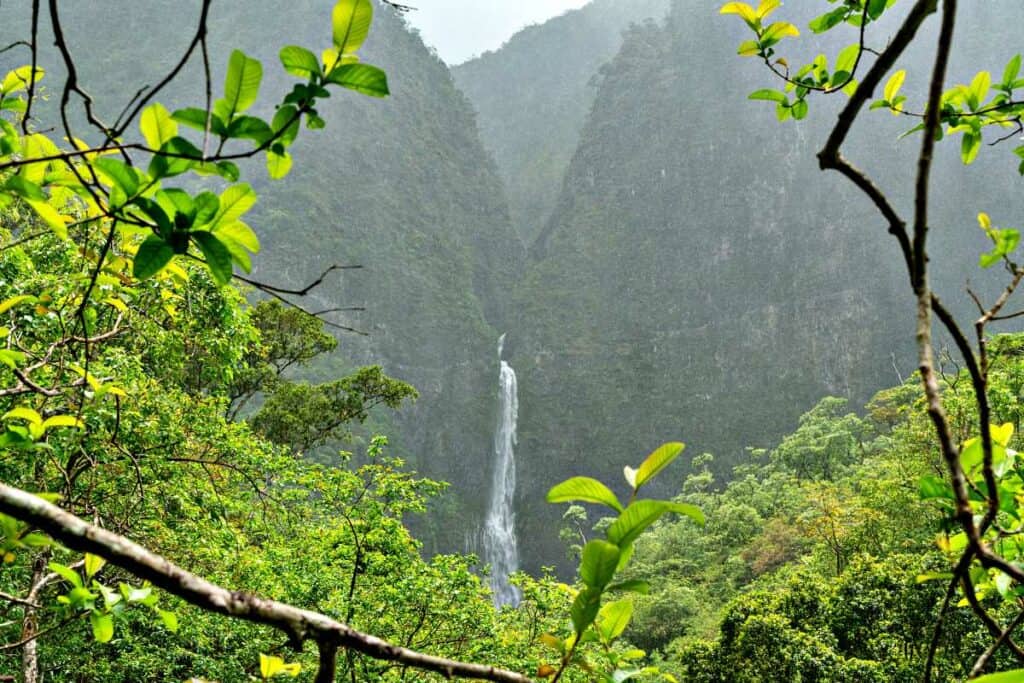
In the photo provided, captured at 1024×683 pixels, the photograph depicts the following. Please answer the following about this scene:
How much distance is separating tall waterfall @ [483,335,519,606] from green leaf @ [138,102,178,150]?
80.7 ft

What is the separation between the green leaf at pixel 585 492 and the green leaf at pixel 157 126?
0.45 m

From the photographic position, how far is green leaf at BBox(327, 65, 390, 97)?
0.51 m

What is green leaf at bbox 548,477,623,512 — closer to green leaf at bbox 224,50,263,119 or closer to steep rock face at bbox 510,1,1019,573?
green leaf at bbox 224,50,263,119

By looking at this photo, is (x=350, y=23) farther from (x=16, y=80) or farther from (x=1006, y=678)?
(x=16, y=80)

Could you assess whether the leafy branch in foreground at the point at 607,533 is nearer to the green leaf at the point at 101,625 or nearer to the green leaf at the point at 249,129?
the green leaf at the point at 249,129

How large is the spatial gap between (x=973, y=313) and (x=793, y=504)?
19.4 meters

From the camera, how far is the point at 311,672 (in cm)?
436

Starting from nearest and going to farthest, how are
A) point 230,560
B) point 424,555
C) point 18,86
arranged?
point 18,86
point 230,560
point 424,555

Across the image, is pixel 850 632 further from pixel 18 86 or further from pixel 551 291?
pixel 551 291

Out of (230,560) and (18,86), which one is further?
(230,560)

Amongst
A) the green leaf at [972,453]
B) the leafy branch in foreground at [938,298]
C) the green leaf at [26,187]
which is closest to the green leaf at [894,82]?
the leafy branch in foreground at [938,298]

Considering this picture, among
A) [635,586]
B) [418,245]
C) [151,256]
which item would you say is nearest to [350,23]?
[151,256]

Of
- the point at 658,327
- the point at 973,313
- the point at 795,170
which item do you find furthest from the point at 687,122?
the point at 973,313

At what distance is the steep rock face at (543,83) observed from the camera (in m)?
55.8
